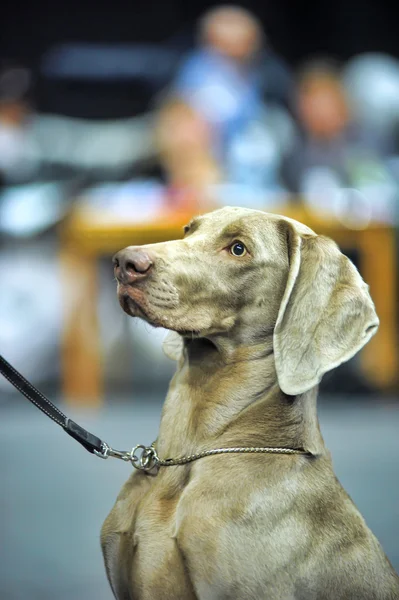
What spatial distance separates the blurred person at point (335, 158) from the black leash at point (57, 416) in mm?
4994

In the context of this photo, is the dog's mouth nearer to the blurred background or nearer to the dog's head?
the dog's head

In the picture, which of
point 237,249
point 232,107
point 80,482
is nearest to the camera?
point 237,249

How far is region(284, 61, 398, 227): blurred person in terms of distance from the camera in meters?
6.72

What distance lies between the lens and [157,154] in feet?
22.2

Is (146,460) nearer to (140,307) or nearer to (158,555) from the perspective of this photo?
(158,555)

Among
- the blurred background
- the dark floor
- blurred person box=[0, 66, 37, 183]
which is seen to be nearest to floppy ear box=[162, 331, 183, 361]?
the dark floor

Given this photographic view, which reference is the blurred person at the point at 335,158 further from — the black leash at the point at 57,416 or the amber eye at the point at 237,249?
the black leash at the point at 57,416

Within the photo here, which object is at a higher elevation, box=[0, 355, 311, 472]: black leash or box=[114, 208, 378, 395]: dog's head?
box=[114, 208, 378, 395]: dog's head

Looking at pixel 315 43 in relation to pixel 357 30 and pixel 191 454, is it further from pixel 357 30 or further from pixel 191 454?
pixel 191 454

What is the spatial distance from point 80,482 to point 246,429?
2.67 meters

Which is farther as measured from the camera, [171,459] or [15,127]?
[15,127]

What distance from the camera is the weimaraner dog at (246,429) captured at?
1.69 m

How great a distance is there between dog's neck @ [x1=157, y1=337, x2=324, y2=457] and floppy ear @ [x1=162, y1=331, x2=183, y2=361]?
0.33 ft

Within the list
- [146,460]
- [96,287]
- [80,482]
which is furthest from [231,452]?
[96,287]
